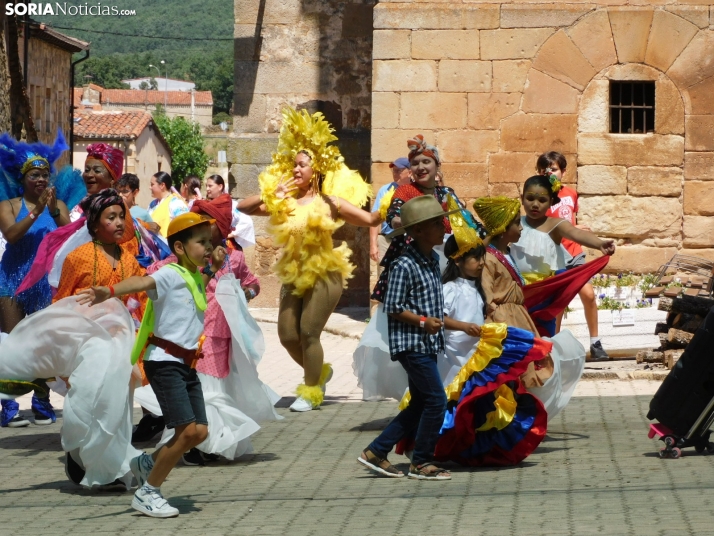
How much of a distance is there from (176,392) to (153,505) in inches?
21.8

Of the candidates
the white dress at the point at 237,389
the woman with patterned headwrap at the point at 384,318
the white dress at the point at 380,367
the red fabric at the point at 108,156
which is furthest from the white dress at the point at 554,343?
the red fabric at the point at 108,156

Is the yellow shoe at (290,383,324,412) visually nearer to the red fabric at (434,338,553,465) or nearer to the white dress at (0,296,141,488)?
the red fabric at (434,338,553,465)

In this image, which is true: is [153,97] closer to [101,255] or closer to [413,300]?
[101,255]

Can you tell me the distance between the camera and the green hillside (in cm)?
13412

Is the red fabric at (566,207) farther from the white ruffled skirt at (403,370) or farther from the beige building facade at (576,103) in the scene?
the white ruffled skirt at (403,370)

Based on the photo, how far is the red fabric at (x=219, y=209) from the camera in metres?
7.60

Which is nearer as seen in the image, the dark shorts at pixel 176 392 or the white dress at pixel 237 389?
the dark shorts at pixel 176 392

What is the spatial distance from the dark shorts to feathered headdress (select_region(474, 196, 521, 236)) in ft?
7.85

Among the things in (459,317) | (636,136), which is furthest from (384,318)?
(636,136)

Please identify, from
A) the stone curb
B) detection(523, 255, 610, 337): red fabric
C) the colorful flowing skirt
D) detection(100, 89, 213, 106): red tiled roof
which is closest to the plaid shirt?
the colorful flowing skirt

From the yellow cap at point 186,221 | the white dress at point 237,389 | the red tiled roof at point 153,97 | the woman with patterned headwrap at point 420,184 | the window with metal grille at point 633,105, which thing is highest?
the red tiled roof at point 153,97

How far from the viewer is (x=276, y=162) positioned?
372 inches

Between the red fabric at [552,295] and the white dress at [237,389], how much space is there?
182 cm

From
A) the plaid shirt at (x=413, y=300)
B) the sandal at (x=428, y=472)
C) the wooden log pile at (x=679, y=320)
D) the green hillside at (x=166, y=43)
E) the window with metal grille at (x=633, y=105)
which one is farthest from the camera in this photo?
the green hillside at (x=166, y=43)
